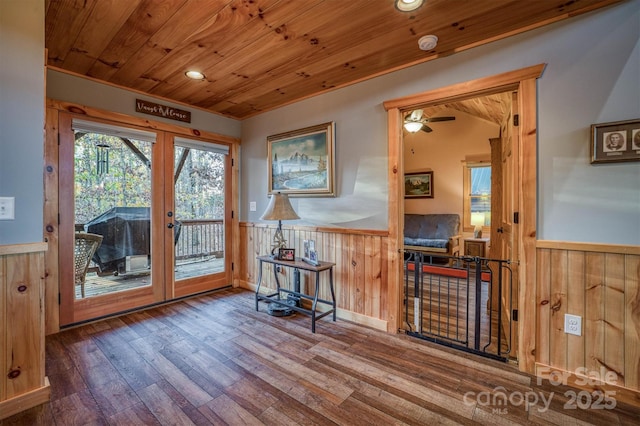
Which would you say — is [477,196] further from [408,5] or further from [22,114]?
[22,114]

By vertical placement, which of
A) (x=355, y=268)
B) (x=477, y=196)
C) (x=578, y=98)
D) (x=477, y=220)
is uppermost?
(x=578, y=98)

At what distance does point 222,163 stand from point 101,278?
1.97 meters

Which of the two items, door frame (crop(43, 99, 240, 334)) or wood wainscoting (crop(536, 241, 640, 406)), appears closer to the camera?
wood wainscoting (crop(536, 241, 640, 406))

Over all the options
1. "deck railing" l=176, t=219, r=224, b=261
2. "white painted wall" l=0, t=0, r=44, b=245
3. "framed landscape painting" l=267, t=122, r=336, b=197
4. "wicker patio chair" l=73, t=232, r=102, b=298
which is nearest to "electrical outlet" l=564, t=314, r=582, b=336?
"framed landscape painting" l=267, t=122, r=336, b=197

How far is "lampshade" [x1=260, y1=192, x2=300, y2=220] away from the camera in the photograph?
2994 millimetres

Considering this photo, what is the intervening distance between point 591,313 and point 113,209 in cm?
423

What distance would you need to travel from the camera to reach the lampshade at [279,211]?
2.99m

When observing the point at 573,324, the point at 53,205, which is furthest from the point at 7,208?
the point at 573,324

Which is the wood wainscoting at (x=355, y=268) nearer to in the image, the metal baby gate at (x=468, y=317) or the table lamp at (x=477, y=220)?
the metal baby gate at (x=468, y=317)

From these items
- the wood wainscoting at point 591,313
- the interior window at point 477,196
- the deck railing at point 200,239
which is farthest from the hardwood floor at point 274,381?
the interior window at point 477,196

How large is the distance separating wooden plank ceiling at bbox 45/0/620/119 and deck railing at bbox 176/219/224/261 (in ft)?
5.63

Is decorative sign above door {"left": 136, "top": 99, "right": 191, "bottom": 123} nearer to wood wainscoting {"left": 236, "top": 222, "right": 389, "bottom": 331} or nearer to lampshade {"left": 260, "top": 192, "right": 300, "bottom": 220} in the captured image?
lampshade {"left": 260, "top": 192, "right": 300, "bottom": 220}

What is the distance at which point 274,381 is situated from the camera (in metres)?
1.94

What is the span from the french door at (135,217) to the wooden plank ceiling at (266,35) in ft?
2.32
